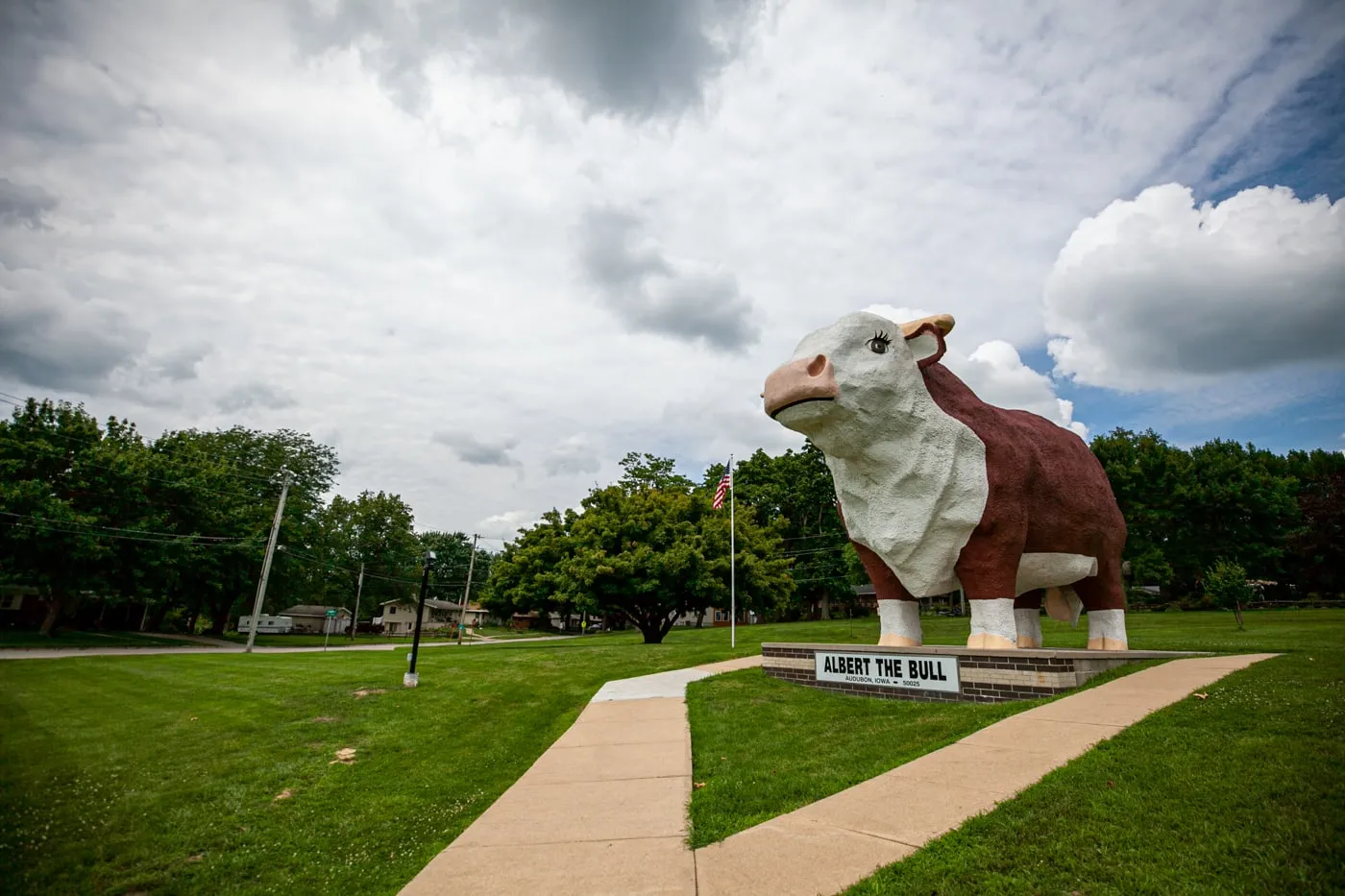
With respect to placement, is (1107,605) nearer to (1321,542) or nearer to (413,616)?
(1321,542)

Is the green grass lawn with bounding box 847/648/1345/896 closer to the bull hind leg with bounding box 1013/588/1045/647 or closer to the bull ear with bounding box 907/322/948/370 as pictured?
the bull ear with bounding box 907/322/948/370

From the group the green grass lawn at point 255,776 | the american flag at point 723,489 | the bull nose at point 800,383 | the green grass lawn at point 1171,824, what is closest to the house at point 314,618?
the green grass lawn at point 255,776

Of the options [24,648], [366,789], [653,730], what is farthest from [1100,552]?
[24,648]

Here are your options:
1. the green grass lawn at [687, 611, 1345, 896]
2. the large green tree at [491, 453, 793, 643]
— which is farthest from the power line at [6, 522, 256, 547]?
the green grass lawn at [687, 611, 1345, 896]

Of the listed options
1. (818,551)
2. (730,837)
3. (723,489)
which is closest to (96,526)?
(723,489)

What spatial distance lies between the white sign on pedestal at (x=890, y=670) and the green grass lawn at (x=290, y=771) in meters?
0.40

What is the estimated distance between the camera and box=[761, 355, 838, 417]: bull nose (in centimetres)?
725

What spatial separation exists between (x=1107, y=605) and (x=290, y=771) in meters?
10.2

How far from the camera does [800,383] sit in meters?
7.29

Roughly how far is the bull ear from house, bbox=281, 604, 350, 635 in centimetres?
5770

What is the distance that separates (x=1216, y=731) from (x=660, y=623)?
20309mm

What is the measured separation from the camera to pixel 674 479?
46844 millimetres

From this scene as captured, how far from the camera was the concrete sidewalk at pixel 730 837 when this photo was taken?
10.5ft

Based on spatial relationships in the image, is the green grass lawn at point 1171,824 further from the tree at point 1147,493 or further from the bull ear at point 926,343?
the tree at point 1147,493
